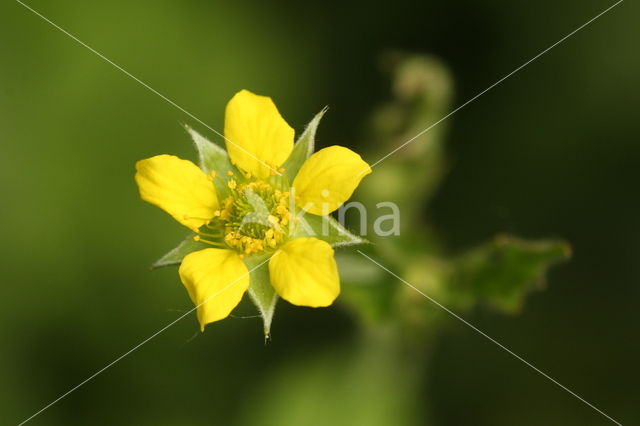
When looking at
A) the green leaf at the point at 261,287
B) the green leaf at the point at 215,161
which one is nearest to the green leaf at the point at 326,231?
Answer: the green leaf at the point at 261,287

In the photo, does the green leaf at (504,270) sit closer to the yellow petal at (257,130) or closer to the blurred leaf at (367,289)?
the blurred leaf at (367,289)

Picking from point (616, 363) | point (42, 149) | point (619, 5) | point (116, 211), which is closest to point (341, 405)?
point (616, 363)

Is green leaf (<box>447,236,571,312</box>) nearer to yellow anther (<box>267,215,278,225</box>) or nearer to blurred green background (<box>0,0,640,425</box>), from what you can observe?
blurred green background (<box>0,0,640,425</box>)

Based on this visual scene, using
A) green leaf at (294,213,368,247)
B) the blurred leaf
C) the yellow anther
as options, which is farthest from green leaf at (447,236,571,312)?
the yellow anther

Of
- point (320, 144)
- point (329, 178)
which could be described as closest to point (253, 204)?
point (329, 178)

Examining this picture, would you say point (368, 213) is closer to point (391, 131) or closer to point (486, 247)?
point (391, 131)

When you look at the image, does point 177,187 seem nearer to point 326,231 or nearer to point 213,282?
point 213,282
